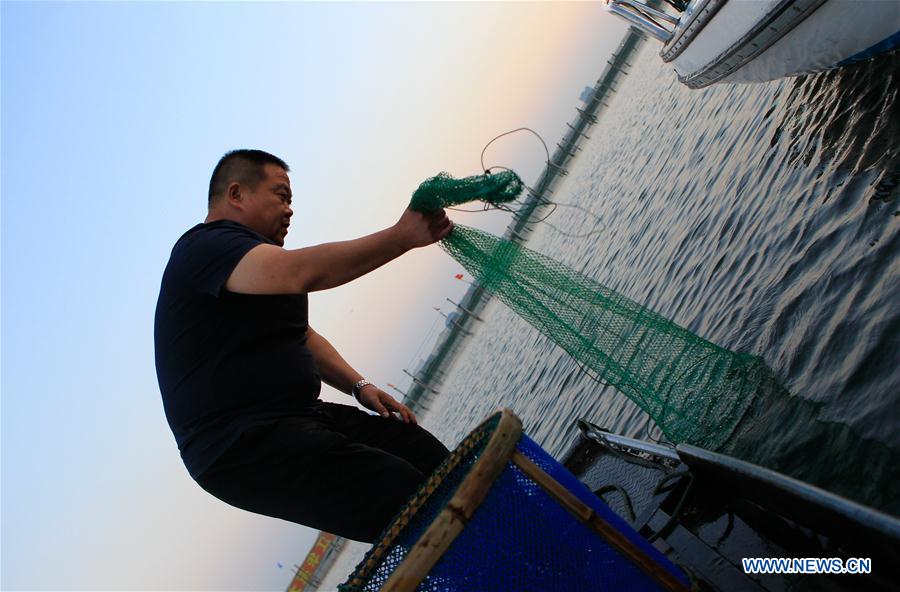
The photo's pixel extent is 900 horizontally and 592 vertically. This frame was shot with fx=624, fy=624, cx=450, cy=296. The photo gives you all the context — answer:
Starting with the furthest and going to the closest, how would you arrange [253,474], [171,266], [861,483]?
[861,483] < [171,266] < [253,474]

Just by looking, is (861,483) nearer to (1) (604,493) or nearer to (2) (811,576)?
(2) (811,576)

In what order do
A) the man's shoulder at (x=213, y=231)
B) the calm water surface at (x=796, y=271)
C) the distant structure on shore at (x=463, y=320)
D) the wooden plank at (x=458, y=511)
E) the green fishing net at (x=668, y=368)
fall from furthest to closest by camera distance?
the distant structure on shore at (x=463, y=320)
the calm water surface at (x=796, y=271)
the green fishing net at (x=668, y=368)
the man's shoulder at (x=213, y=231)
the wooden plank at (x=458, y=511)

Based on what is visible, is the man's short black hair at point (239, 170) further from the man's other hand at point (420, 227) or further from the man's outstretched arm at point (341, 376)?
the man's outstretched arm at point (341, 376)

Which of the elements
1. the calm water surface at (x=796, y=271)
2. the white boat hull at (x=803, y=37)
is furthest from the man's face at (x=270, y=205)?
the white boat hull at (x=803, y=37)

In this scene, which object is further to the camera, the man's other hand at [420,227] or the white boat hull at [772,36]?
the white boat hull at [772,36]

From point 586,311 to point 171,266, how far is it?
10.9 ft

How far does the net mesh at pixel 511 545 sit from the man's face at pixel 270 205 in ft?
5.99

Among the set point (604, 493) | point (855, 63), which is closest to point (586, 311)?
point (604, 493)

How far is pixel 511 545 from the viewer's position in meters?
2.23

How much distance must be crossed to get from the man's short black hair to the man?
1.78 feet

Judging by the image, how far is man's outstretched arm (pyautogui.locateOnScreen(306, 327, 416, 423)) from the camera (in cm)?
420

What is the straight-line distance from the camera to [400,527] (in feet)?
7.59

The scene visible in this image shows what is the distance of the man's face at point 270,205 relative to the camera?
3473 millimetres

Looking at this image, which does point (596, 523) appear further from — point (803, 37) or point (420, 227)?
point (803, 37)
